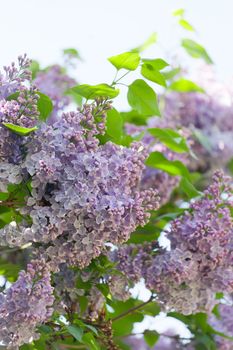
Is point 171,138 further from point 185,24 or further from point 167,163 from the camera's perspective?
point 185,24

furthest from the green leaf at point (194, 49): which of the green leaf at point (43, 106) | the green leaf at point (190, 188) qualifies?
the green leaf at point (43, 106)

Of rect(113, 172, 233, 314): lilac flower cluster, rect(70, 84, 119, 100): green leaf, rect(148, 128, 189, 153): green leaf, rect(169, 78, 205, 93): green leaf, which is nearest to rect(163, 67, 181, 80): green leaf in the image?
rect(169, 78, 205, 93): green leaf

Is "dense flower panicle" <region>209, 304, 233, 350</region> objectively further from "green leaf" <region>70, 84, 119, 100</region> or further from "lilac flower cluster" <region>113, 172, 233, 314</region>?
"green leaf" <region>70, 84, 119, 100</region>

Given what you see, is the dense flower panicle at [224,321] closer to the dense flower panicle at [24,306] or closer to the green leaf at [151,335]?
the green leaf at [151,335]

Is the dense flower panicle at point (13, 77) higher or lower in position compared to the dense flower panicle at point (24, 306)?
higher

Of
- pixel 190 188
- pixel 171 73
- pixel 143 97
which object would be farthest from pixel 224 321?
pixel 143 97
